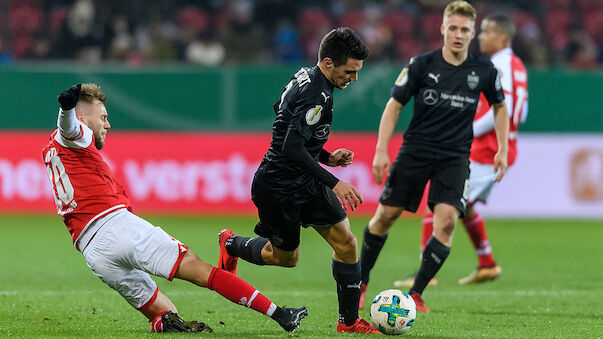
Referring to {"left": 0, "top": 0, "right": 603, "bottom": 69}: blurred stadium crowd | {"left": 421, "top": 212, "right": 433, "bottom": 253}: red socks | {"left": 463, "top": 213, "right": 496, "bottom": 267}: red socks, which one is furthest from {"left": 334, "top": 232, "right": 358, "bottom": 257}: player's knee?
{"left": 0, "top": 0, "right": 603, "bottom": 69}: blurred stadium crowd

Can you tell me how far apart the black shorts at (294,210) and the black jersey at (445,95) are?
142 centimetres

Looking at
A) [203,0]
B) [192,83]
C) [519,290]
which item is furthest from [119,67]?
[519,290]

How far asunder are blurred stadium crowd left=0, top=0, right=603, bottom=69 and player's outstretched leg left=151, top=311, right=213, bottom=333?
10.4 metres

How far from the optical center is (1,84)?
590 inches

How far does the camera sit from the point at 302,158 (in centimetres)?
528

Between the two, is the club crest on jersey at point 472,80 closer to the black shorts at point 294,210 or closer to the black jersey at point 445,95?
the black jersey at point 445,95

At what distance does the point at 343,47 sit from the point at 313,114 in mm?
460

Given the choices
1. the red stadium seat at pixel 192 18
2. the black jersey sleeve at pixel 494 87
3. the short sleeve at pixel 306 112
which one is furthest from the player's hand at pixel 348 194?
the red stadium seat at pixel 192 18

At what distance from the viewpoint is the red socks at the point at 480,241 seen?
8547 millimetres

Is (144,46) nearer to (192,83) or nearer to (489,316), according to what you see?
(192,83)

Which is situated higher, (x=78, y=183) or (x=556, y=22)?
(x=556, y=22)

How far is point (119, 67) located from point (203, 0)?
311 centimetres

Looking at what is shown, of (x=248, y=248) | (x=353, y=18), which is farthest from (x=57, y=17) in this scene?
(x=248, y=248)

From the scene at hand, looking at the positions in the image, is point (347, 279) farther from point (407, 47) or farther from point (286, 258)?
point (407, 47)
